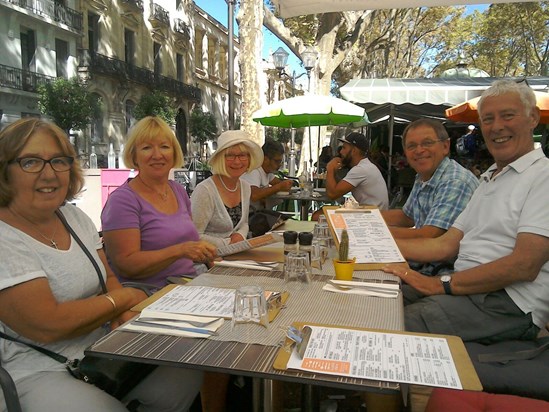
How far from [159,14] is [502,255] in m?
33.2

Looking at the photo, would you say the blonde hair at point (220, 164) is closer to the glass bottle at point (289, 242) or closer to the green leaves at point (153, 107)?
the glass bottle at point (289, 242)

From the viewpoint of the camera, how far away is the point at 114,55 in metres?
27.4

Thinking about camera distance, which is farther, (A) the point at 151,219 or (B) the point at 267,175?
(B) the point at 267,175

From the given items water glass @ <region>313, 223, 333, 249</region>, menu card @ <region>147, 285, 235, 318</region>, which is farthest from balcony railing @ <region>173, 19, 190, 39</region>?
menu card @ <region>147, 285, 235, 318</region>

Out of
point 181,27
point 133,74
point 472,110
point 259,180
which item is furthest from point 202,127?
point 259,180

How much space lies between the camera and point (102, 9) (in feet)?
85.3

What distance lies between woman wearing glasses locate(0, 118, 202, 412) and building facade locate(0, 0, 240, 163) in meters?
19.1

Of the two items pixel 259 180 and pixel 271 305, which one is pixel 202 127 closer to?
pixel 259 180

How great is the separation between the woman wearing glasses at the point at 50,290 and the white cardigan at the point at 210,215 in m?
1.16

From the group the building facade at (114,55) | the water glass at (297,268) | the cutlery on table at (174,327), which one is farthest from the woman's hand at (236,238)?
the building facade at (114,55)

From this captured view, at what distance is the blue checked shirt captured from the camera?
2820 mm

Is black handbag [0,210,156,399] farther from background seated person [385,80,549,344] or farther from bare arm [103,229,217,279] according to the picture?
background seated person [385,80,549,344]

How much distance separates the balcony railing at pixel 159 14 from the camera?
30.5 m

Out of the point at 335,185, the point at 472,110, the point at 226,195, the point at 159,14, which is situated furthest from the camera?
the point at 159,14
